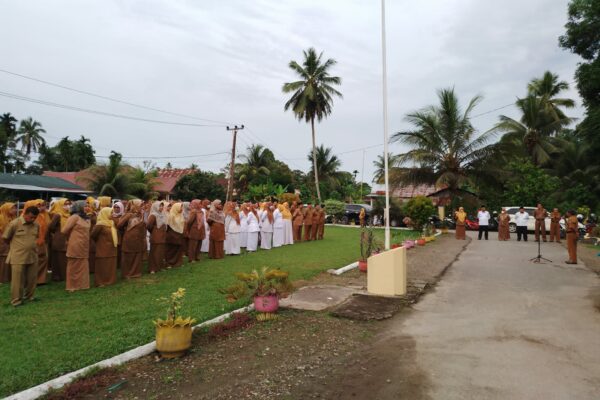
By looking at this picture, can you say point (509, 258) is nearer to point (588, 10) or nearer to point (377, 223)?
point (588, 10)

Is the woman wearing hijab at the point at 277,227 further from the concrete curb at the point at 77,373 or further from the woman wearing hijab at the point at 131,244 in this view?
the concrete curb at the point at 77,373

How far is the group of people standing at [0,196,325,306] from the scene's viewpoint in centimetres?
730

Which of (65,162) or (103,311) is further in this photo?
(65,162)

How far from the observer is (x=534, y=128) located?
30359 mm

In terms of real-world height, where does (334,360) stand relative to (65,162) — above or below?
below

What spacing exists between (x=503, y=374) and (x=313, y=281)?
17.2 ft

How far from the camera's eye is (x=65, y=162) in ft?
170

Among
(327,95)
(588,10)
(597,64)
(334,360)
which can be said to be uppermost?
(327,95)

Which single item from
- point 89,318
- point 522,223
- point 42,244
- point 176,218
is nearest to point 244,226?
point 176,218

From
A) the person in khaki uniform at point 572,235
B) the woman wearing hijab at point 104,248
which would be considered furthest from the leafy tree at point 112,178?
the person in khaki uniform at point 572,235

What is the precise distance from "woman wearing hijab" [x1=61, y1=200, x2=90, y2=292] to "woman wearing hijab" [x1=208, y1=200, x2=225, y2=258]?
14.9 feet

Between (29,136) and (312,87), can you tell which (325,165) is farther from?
(29,136)

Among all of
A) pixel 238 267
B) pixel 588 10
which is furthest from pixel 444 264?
pixel 588 10

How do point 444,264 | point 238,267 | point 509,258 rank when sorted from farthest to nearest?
point 509,258 < point 444,264 < point 238,267
